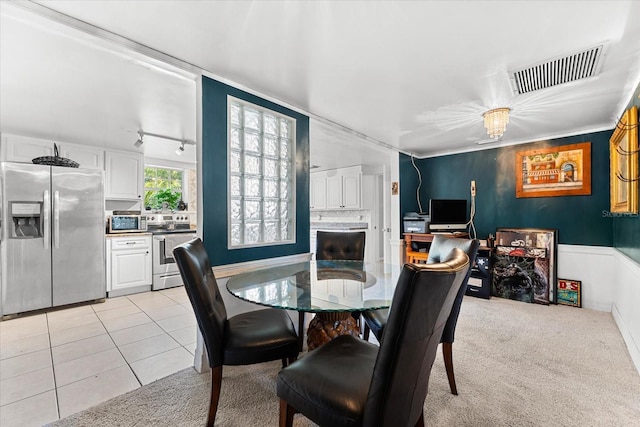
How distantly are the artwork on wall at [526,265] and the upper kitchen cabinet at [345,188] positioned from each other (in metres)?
2.72

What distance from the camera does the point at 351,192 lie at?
6141 mm

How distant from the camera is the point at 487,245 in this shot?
416 cm

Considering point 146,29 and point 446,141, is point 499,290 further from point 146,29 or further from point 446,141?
point 146,29

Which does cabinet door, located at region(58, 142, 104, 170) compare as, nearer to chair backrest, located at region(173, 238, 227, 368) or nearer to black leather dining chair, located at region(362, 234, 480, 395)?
chair backrest, located at region(173, 238, 227, 368)

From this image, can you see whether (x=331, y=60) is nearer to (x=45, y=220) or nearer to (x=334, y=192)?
(x=45, y=220)

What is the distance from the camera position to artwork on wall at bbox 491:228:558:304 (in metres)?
3.74

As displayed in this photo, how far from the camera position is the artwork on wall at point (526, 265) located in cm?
374

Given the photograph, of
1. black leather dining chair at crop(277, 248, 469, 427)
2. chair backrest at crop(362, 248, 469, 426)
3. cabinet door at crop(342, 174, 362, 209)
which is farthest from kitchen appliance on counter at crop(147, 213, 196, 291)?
chair backrest at crop(362, 248, 469, 426)

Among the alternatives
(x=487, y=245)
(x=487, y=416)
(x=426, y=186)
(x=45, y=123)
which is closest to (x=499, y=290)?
(x=487, y=245)

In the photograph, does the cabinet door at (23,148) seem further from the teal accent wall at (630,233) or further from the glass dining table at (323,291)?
the teal accent wall at (630,233)

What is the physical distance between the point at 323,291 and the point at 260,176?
138 centimetres

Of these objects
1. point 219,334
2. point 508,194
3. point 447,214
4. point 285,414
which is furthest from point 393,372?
point 508,194

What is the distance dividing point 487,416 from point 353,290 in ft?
3.39

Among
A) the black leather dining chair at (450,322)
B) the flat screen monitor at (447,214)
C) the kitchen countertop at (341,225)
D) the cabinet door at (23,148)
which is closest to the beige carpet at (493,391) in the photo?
the black leather dining chair at (450,322)
